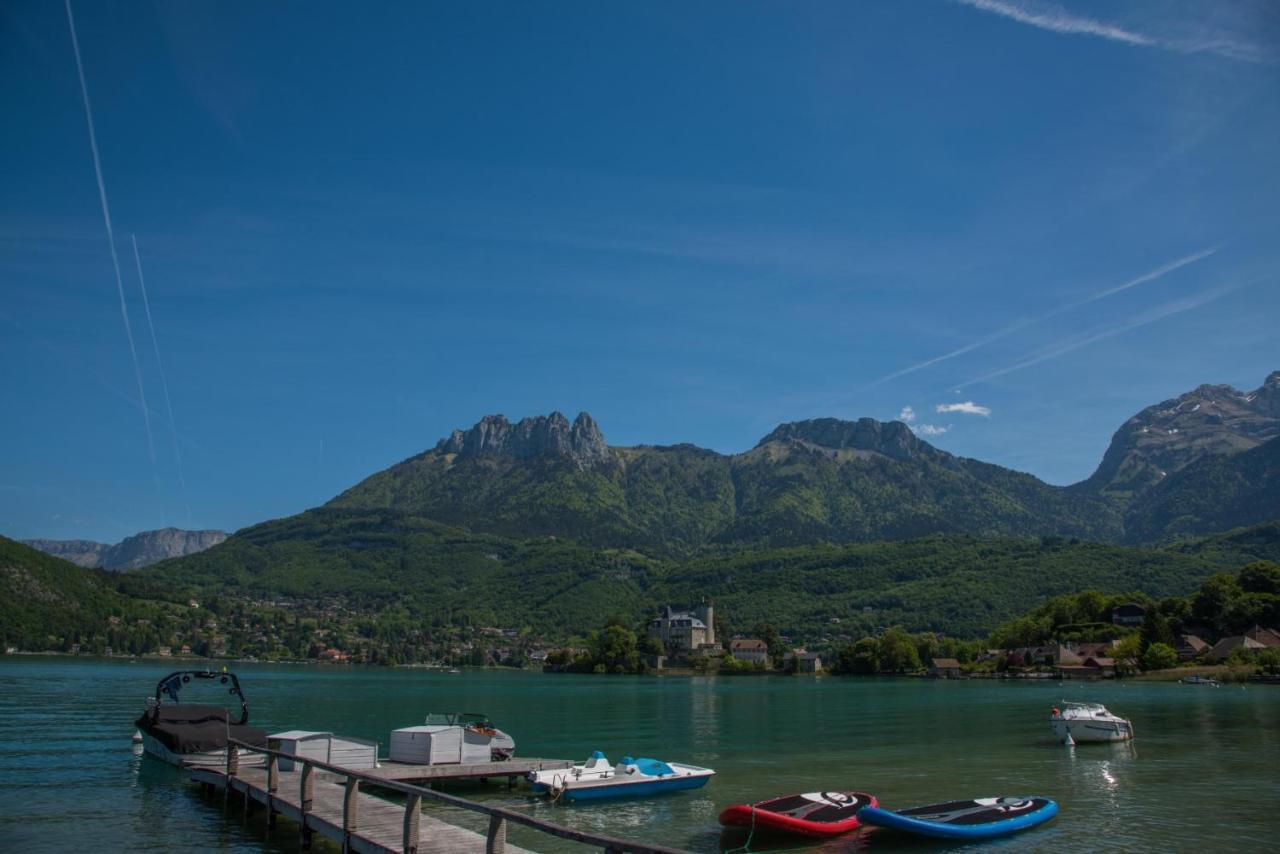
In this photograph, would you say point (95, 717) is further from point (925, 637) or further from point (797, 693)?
point (925, 637)

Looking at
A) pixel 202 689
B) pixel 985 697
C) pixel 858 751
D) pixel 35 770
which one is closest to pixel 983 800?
pixel 858 751

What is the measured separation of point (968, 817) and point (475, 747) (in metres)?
18.6

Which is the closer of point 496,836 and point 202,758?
point 496,836

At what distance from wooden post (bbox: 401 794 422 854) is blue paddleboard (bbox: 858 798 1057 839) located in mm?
14030

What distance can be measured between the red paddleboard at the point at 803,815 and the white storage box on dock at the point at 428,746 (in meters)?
12.8

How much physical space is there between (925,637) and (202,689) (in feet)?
461

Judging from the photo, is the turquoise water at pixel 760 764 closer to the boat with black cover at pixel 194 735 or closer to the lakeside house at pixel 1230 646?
the boat with black cover at pixel 194 735

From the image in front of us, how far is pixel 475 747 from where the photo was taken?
115ft

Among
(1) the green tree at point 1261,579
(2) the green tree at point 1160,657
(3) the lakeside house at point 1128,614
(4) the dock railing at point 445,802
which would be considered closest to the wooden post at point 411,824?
(4) the dock railing at point 445,802

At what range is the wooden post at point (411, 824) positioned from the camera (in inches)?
728

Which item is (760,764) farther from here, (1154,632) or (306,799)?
(1154,632)

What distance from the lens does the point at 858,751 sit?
48688mm

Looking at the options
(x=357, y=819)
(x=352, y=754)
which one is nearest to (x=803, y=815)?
(x=357, y=819)

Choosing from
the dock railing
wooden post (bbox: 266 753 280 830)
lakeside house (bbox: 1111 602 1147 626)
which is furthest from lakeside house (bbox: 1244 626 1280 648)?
wooden post (bbox: 266 753 280 830)
